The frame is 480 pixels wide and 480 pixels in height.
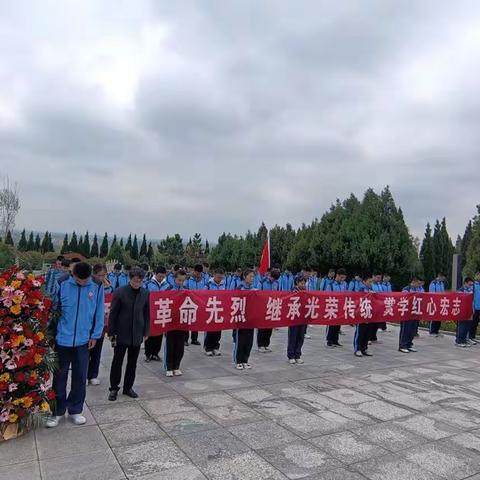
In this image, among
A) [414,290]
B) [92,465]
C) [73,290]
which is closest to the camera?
[92,465]

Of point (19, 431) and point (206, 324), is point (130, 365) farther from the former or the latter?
point (206, 324)

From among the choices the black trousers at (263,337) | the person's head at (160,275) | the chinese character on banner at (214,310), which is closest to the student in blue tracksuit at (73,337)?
the chinese character on banner at (214,310)

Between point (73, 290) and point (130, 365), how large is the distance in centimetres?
141

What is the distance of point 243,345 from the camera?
24.8ft

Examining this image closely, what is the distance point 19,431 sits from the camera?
4.32 metres

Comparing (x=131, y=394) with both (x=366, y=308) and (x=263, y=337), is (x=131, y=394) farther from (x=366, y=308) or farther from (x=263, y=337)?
(x=366, y=308)

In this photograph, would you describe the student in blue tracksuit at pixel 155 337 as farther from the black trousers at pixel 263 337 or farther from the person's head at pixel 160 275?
the black trousers at pixel 263 337

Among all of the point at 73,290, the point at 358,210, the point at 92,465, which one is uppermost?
the point at 358,210

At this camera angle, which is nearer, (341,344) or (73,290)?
(73,290)

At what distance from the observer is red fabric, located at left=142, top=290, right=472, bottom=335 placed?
23.3 feet

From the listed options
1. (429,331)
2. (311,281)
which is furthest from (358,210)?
(429,331)

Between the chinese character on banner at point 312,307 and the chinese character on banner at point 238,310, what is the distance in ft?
4.68

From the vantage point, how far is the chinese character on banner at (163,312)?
6914 mm

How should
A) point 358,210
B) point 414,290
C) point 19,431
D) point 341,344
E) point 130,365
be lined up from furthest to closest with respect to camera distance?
point 358,210 < point 414,290 < point 341,344 < point 130,365 < point 19,431
